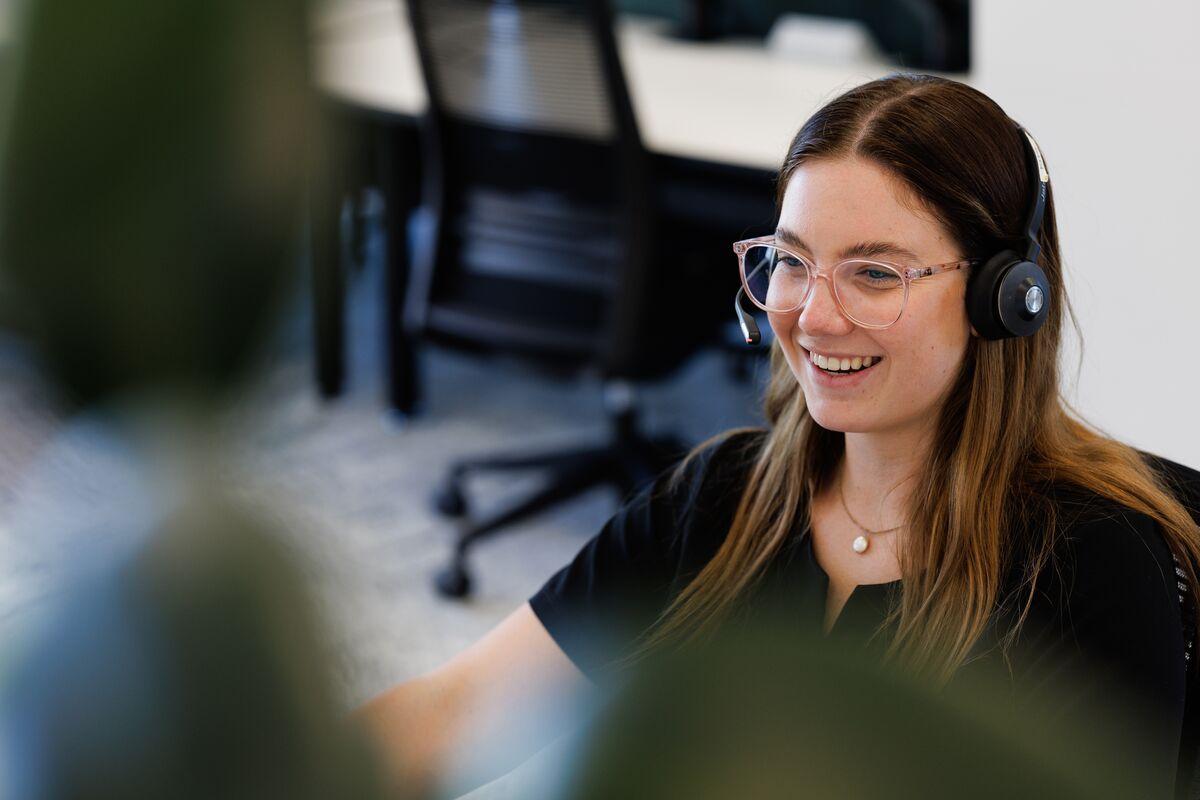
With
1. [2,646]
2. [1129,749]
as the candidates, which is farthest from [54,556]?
[1129,749]

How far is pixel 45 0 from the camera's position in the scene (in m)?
0.11

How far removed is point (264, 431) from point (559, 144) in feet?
6.65

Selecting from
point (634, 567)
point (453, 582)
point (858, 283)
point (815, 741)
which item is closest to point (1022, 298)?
point (858, 283)

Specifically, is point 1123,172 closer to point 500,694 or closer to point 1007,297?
point 1007,297

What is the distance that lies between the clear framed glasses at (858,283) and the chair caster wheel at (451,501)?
1593 millimetres

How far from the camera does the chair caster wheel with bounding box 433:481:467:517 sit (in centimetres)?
247

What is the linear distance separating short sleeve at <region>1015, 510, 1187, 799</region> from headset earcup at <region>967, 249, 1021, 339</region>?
15cm

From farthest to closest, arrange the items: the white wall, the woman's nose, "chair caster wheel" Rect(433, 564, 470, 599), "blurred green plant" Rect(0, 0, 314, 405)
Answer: "chair caster wheel" Rect(433, 564, 470, 599)
the white wall
the woman's nose
"blurred green plant" Rect(0, 0, 314, 405)

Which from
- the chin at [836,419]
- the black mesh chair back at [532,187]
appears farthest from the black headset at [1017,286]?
the black mesh chair back at [532,187]

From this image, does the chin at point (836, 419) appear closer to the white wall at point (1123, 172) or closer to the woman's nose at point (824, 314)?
the woman's nose at point (824, 314)

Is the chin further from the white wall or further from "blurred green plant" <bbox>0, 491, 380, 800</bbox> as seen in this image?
"blurred green plant" <bbox>0, 491, 380, 800</bbox>

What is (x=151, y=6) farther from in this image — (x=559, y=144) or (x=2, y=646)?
(x=559, y=144)

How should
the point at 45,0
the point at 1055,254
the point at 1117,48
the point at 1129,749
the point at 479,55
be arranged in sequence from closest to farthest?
1. the point at 45,0
2. the point at 1129,749
3. the point at 1055,254
4. the point at 1117,48
5. the point at 479,55

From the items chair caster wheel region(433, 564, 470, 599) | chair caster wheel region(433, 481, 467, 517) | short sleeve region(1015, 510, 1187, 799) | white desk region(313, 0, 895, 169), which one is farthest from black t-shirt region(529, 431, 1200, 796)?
chair caster wheel region(433, 481, 467, 517)
